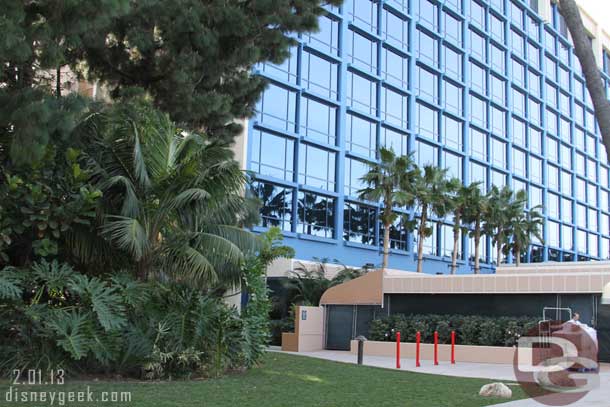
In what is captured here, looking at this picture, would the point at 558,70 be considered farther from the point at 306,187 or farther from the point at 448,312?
the point at 448,312

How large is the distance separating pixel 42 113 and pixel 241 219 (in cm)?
771

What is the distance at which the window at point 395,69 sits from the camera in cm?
4497

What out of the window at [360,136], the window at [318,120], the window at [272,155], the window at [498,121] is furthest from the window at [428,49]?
the window at [272,155]

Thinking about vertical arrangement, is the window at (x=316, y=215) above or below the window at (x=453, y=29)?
below

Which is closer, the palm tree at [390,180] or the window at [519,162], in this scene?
the palm tree at [390,180]

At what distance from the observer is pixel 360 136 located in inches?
1660

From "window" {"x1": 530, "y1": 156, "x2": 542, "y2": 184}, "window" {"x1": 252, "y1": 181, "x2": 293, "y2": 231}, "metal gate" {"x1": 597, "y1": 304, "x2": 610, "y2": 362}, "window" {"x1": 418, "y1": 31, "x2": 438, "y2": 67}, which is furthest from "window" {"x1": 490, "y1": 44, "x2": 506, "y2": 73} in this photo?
"metal gate" {"x1": 597, "y1": 304, "x2": 610, "y2": 362}

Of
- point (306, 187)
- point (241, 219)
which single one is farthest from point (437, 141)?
point (241, 219)

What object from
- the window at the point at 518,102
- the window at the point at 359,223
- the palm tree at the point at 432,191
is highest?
the window at the point at 518,102

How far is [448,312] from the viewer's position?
2578 cm

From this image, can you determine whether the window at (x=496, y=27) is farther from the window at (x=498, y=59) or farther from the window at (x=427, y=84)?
the window at (x=427, y=84)

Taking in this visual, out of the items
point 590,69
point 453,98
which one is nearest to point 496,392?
point 590,69

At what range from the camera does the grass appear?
11.4m

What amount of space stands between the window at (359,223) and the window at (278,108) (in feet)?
20.5
